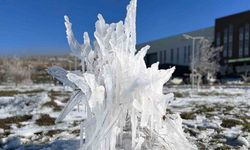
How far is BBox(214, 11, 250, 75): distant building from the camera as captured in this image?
8225 centimetres

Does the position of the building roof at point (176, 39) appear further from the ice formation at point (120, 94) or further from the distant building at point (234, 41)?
the ice formation at point (120, 94)

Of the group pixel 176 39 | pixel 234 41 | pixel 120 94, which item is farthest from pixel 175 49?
pixel 120 94

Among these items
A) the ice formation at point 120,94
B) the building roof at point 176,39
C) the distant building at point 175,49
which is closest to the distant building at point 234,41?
the building roof at point 176,39

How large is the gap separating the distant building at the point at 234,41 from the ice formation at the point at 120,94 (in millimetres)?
80988

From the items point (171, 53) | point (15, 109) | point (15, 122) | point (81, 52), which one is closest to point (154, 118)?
point (81, 52)

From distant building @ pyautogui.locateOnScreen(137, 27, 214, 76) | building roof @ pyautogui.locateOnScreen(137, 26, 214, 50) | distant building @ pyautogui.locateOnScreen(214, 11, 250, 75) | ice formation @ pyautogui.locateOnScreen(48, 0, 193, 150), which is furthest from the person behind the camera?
distant building @ pyautogui.locateOnScreen(137, 27, 214, 76)

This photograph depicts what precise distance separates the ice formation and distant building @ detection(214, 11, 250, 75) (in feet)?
266

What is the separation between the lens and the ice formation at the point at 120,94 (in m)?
3.28

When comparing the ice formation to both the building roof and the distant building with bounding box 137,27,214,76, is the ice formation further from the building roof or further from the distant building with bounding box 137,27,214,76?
the distant building with bounding box 137,27,214,76

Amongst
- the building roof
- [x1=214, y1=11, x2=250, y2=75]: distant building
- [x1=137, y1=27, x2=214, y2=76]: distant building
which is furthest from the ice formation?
[x1=137, y1=27, x2=214, y2=76]: distant building

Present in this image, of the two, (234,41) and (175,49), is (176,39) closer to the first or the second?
(175,49)

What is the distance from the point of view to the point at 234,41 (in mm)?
86125

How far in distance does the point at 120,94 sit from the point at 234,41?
87.3 m

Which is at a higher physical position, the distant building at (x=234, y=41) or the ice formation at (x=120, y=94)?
the distant building at (x=234, y=41)
